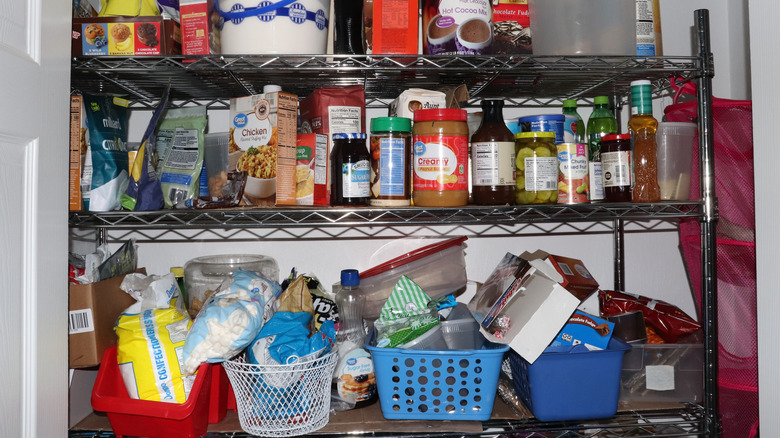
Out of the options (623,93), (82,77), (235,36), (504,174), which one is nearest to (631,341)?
(504,174)

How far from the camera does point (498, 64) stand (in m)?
1.30

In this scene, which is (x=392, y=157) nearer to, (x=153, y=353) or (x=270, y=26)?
(x=270, y=26)

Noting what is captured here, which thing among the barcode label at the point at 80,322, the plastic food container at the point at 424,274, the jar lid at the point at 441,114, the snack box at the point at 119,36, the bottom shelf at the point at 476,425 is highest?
the snack box at the point at 119,36

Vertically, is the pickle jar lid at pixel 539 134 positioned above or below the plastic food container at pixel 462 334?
above

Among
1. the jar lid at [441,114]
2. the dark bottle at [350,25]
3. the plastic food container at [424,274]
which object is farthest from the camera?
the plastic food container at [424,274]

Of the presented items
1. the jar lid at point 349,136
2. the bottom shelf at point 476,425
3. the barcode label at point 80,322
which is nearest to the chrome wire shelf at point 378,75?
the jar lid at point 349,136

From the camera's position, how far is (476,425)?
4.20 ft

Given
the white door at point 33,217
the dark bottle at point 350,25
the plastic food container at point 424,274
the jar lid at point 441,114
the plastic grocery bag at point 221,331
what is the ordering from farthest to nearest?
1. the plastic food container at point 424,274
2. the dark bottle at point 350,25
3. the jar lid at point 441,114
4. the plastic grocery bag at point 221,331
5. the white door at point 33,217

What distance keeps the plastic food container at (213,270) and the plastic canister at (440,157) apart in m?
0.49

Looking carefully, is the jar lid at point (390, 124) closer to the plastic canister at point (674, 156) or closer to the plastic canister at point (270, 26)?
the plastic canister at point (270, 26)

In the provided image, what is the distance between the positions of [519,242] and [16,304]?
46.8 inches

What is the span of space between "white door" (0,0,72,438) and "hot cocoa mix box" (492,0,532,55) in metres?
0.91

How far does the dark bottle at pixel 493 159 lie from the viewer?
1.31m

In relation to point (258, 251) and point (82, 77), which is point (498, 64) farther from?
point (82, 77)
